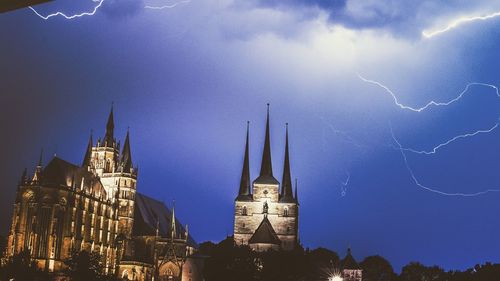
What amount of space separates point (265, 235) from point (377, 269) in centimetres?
3914

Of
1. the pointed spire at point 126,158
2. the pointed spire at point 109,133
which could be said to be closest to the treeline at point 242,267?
the pointed spire at point 126,158

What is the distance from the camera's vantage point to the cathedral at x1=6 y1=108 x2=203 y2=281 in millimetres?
79875

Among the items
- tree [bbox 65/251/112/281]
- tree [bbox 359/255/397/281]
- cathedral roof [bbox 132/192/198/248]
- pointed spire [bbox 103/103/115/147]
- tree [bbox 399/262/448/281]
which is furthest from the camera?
tree [bbox 359/255/397/281]

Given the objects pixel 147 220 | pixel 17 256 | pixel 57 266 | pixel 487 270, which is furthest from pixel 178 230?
pixel 487 270

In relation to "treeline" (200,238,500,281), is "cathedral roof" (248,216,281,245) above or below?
above

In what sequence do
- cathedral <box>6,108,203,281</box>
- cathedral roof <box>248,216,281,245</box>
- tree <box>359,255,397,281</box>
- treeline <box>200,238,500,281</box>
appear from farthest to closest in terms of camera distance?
tree <box>359,255,397,281</box> → cathedral roof <box>248,216,281,245</box> → cathedral <box>6,108,203,281</box> → treeline <box>200,238,500,281</box>

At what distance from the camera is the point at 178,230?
106 meters

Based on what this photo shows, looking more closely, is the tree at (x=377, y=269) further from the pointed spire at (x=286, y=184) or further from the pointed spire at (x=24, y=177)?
the pointed spire at (x=24, y=177)

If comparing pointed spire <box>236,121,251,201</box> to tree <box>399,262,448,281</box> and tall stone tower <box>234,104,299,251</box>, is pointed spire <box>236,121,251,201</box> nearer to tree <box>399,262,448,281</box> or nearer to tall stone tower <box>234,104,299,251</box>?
tall stone tower <box>234,104,299,251</box>

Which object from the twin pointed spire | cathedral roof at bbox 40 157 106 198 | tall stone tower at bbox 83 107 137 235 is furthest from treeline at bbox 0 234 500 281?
tall stone tower at bbox 83 107 137 235

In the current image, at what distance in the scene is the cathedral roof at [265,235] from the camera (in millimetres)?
88500

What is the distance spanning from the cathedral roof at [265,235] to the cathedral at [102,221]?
9631 mm

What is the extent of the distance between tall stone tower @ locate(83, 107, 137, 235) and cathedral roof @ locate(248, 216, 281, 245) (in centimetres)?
1904

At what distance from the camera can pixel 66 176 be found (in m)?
87.4
